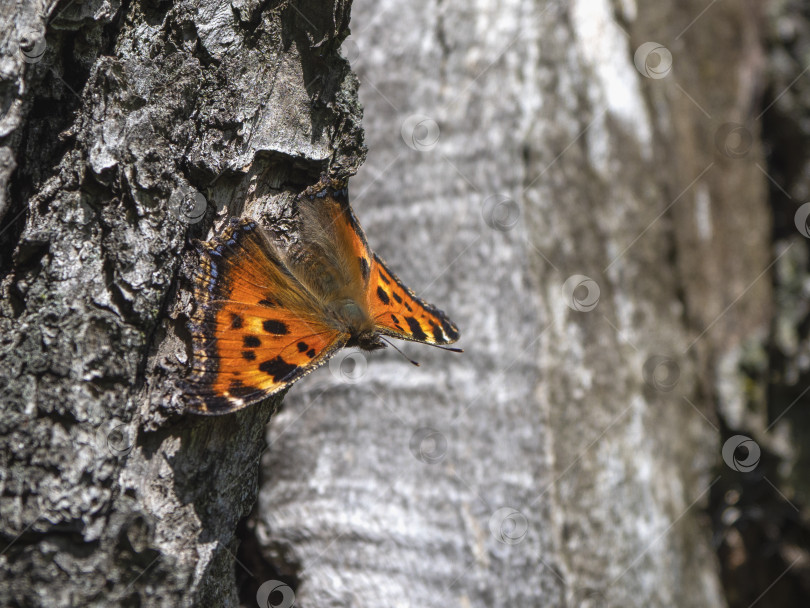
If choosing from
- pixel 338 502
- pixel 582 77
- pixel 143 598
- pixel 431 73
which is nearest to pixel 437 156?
pixel 431 73

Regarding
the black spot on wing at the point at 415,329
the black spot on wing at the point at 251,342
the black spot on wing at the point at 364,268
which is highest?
the black spot on wing at the point at 364,268

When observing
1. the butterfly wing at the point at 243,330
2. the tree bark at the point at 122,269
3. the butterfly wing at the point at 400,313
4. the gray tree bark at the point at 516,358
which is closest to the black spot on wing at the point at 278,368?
the butterfly wing at the point at 243,330

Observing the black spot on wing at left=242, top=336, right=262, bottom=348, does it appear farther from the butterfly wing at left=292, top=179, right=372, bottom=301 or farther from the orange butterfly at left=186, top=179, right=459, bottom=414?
the butterfly wing at left=292, top=179, right=372, bottom=301

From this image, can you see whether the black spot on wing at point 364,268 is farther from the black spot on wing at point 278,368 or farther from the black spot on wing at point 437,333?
the black spot on wing at point 278,368

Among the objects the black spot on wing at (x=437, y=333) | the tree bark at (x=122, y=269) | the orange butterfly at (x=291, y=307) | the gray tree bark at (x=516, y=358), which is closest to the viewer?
the tree bark at (x=122, y=269)

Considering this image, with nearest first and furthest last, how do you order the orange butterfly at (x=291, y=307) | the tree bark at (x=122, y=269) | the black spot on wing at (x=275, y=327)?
the tree bark at (x=122, y=269)
the orange butterfly at (x=291, y=307)
the black spot on wing at (x=275, y=327)

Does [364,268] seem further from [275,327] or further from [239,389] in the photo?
[239,389]

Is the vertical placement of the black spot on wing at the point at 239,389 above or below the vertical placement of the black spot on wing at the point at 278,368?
below
